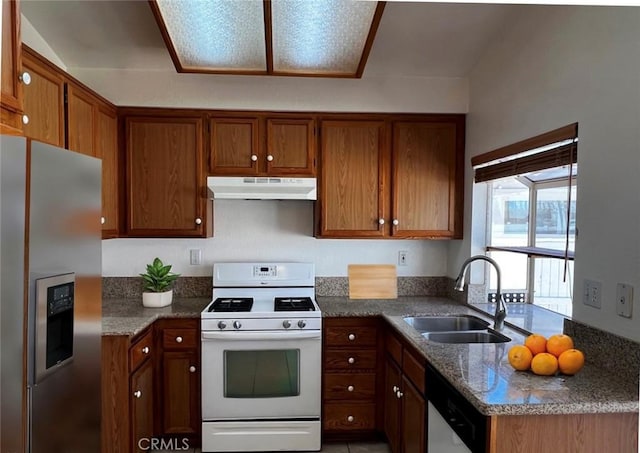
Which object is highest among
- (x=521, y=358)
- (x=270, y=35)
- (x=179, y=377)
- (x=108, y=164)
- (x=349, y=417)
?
(x=270, y=35)

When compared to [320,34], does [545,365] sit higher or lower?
lower

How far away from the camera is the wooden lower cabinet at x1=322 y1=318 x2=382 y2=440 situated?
262 centimetres

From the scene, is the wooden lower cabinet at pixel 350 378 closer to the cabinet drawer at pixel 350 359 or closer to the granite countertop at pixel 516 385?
the cabinet drawer at pixel 350 359

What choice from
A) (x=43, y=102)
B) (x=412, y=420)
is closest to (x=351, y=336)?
(x=412, y=420)

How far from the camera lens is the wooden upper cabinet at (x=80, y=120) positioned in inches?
83.0

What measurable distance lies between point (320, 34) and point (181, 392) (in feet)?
7.41

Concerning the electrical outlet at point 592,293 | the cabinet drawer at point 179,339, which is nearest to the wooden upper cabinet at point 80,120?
the cabinet drawer at point 179,339

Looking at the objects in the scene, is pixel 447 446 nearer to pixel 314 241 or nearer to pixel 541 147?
pixel 541 147

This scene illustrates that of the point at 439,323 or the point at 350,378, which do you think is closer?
the point at 439,323

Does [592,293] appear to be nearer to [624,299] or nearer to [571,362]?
[624,299]

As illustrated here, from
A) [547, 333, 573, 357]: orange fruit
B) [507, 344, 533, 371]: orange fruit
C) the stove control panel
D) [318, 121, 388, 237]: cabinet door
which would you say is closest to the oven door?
the stove control panel

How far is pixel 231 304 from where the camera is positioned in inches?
108

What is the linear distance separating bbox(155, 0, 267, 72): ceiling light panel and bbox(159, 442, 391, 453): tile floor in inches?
94.0

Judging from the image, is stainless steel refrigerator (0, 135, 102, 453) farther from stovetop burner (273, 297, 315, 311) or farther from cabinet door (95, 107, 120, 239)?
stovetop burner (273, 297, 315, 311)
